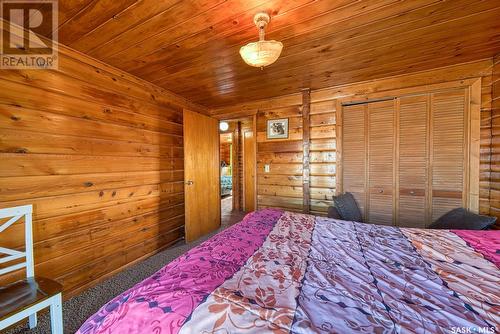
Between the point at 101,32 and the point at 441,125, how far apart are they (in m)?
3.65

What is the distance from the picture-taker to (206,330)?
70cm

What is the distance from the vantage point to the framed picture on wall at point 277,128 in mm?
3270

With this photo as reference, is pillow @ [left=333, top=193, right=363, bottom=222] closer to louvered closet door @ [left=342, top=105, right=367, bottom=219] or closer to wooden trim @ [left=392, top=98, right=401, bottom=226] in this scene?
louvered closet door @ [left=342, top=105, right=367, bottom=219]

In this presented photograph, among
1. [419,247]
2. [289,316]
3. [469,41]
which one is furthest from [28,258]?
[469,41]

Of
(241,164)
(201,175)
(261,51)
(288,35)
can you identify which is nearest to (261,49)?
(261,51)

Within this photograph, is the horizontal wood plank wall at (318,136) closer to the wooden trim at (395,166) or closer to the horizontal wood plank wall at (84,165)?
the wooden trim at (395,166)

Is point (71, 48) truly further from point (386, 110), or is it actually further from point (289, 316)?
point (386, 110)

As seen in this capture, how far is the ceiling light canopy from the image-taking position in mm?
1419

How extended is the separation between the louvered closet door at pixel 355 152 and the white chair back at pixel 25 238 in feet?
11.0

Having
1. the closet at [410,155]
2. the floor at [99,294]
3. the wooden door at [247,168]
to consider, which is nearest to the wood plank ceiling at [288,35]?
the closet at [410,155]

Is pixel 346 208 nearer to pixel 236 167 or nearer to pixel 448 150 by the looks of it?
pixel 448 150

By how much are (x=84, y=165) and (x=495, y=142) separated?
14.0 feet

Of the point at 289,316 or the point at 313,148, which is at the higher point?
the point at 313,148

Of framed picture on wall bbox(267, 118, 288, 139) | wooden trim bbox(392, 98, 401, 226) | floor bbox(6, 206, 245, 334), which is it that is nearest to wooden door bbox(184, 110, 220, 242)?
floor bbox(6, 206, 245, 334)
